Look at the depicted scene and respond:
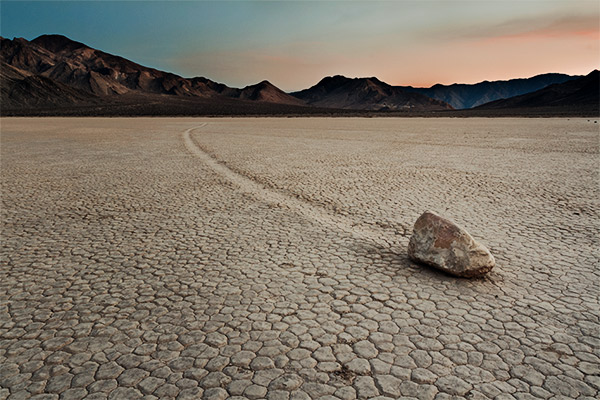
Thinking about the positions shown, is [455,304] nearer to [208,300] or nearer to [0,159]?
[208,300]

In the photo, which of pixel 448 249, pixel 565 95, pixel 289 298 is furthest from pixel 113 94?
pixel 448 249

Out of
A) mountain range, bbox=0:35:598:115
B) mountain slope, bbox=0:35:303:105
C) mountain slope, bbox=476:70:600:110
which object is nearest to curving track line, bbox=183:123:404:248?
mountain range, bbox=0:35:598:115

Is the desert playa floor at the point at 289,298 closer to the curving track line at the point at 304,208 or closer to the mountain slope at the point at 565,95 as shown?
the curving track line at the point at 304,208

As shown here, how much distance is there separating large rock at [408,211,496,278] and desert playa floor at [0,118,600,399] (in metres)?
0.11

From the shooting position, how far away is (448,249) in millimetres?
3604

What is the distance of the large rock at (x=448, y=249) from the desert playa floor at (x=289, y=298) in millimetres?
112

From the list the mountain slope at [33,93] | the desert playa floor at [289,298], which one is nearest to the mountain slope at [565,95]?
the desert playa floor at [289,298]

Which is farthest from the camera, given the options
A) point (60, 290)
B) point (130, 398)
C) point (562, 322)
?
point (60, 290)

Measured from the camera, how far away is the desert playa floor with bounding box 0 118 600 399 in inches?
91.3

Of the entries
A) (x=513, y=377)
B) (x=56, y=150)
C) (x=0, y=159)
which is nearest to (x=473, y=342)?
(x=513, y=377)

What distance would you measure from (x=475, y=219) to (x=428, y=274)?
7.15 feet

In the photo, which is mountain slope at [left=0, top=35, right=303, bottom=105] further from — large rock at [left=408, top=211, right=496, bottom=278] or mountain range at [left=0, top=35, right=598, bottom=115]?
large rock at [left=408, top=211, right=496, bottom=278]

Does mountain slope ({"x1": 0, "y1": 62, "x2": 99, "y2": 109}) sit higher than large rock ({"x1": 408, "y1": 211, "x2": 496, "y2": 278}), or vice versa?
mountain slope ({"x1": 0, "y1": 62, "x2": 99, "y2": 109})

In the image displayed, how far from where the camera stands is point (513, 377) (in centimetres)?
231
